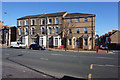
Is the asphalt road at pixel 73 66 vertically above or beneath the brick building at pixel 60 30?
beneath

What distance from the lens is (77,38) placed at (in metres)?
31.7

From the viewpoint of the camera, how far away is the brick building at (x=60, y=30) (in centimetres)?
3041

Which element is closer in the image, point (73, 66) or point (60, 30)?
point (73, 66)

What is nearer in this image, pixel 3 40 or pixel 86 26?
pixel 86 26

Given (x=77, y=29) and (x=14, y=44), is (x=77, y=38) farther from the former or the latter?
(x=14, y=44)

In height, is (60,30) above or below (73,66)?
above

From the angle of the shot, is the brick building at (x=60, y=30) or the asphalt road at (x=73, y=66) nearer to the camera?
the asphalt road at (x=73, y=66)

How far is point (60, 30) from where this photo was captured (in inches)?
1287

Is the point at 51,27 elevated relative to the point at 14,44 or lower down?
elevated

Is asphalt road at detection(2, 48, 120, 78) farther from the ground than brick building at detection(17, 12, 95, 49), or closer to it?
closer to it

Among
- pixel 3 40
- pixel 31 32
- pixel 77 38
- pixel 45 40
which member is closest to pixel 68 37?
pixel 77 38

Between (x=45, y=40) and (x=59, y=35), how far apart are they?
5102 millimetres

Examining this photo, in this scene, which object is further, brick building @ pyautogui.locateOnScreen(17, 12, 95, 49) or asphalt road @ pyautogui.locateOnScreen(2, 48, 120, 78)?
brick building @ pyautogui.locateOnScreen(17, 12, 95, 49)

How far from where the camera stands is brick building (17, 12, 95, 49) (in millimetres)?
30406
